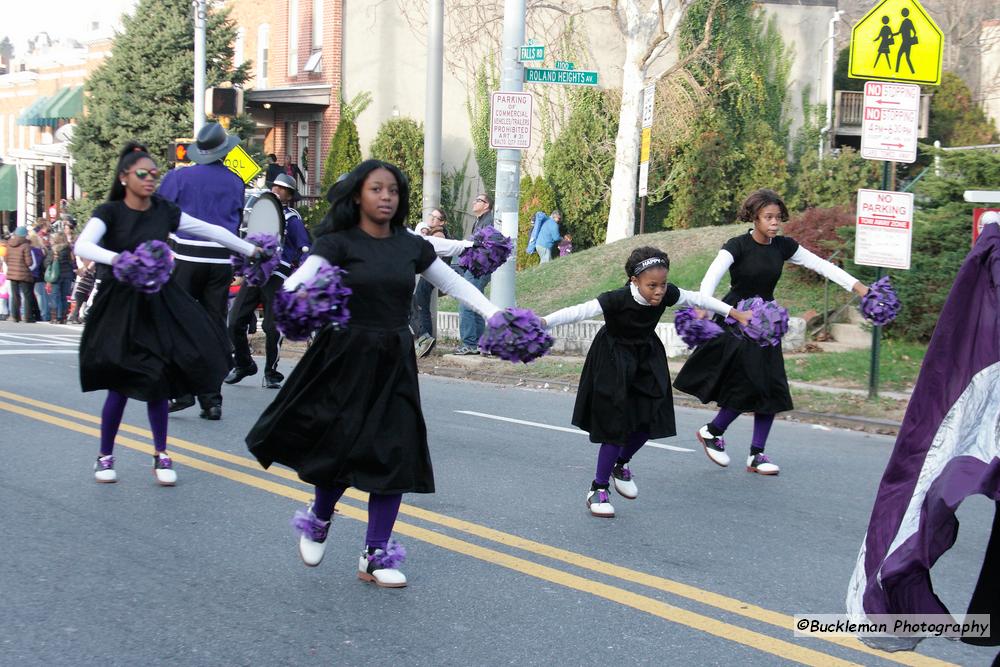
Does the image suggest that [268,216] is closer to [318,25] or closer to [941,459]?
[941,459]

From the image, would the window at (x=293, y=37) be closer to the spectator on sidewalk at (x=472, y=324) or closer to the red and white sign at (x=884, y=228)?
the spectator on sidewalk at (x=472, y=324)

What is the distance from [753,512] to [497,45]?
90.6 feet

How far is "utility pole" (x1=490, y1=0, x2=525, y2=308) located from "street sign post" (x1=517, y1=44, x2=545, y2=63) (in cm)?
7

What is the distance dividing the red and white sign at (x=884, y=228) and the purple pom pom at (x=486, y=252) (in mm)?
6161

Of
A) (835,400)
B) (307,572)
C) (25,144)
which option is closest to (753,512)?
(307,572)

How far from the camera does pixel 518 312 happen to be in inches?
234

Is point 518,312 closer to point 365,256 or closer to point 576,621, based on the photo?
point 365,256

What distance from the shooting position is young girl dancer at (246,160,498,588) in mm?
5496

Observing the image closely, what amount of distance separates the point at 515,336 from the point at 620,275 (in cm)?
1425

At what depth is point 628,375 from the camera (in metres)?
7.34

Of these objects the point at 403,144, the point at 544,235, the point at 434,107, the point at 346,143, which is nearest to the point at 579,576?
the point at 434,107

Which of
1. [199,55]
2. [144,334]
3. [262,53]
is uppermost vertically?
[262,53]

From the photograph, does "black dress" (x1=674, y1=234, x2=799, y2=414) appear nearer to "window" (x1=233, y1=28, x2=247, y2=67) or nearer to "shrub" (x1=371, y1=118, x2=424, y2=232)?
"shrub" (x1=371, y1=118, x2=424, y2=232)

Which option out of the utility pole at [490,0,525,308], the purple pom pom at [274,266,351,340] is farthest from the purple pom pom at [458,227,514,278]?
the utility pole at [490,0,525,308]
